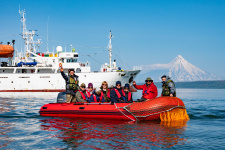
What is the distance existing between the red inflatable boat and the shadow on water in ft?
1.73

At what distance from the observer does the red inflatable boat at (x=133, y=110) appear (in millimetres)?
14852

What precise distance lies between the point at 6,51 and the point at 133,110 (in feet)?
143

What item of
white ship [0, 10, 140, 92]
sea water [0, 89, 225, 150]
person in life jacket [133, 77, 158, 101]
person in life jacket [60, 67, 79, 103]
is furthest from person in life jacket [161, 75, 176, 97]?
white ship [0, 10, 140, 92]

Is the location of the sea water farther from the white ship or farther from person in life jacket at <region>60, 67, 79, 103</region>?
the white ship

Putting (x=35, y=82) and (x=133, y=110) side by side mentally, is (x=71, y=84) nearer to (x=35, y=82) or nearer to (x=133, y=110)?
(x=133, y=110)

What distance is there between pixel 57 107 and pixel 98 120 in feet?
10.2

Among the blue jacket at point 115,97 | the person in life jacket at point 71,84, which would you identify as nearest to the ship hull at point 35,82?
the person in life jacket at point 71,84

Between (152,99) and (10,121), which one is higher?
(152,99)

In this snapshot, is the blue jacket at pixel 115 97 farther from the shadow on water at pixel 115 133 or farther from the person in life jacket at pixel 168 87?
the person in life jacket at pixel 168 87

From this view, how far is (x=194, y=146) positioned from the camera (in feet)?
33.3

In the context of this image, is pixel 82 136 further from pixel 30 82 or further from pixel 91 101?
pixel 30 82

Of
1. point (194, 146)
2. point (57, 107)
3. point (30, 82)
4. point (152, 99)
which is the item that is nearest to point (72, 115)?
point (57, 107)

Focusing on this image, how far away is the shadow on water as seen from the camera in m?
10.3

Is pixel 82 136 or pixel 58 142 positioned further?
pixel 82 136
